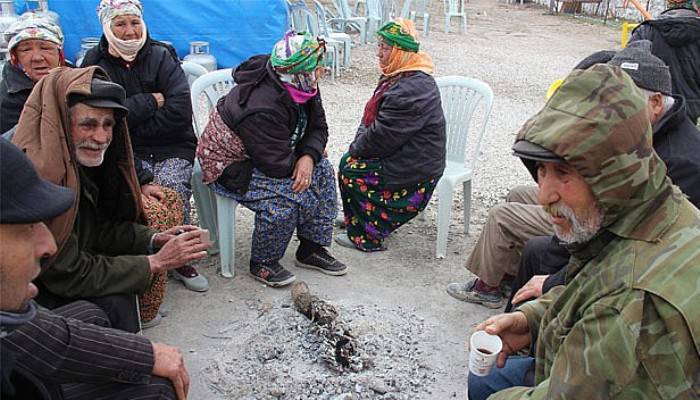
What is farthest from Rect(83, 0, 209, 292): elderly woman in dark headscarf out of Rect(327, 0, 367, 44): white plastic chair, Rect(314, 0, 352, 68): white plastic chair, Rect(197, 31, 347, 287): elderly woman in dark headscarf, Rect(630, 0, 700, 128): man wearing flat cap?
Rect(327, 0, 367, 44): white plastic chair

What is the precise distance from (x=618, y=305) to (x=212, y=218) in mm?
3308

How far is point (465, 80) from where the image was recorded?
480cm

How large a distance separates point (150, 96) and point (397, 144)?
163cm

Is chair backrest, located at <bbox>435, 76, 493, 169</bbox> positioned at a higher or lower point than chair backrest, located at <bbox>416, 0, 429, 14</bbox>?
higher

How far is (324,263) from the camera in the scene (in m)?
4.18

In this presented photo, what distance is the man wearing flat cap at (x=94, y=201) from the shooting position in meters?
2.54

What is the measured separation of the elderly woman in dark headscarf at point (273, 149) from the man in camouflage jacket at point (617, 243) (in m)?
2.27

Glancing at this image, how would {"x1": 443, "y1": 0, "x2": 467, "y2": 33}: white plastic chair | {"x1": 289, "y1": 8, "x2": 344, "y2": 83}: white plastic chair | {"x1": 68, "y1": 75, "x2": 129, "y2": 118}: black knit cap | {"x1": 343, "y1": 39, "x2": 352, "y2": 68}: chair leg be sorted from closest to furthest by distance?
{"x1": 68, "y1": 75, "x2": 129, "y2": 118}: black knit cap
{"x1": 289, "y1": 8, "x2": 344, "y2": 83}: white plastic chair
{"x1": 343, "y1": 39, "x2": 352, "y2": 68}: chair leg
{"x1": 443, "y1": 0, "x2": 467, "y2": 33}: white plastic chair

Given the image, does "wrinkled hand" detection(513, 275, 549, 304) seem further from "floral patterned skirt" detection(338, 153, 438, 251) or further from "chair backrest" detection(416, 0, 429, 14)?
"chair backrest" detection(416, 0, 429, 14)

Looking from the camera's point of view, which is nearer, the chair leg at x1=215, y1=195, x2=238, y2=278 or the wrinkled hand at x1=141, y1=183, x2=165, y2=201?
the wrinkled hand at x1=141, y1=183, x2=165, y2=201

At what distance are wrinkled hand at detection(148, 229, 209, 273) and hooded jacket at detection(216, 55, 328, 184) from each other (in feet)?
3.16

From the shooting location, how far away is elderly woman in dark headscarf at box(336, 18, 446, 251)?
163 inches

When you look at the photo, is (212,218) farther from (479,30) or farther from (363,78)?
(479,30)

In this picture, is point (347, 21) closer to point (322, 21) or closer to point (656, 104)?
point (322, 21)
